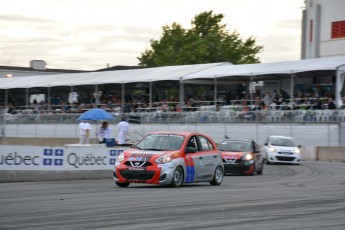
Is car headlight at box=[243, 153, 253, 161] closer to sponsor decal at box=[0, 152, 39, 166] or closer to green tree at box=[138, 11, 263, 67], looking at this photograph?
sponsor decal at box=[0, 152, 39, 166]

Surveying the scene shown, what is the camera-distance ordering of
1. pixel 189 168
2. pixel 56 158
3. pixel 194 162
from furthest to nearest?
pixel 56 158
pixel 194 162
pixel 189 168

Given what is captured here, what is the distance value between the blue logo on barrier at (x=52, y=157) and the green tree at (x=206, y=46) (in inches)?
2501

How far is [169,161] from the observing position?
60.6 ft

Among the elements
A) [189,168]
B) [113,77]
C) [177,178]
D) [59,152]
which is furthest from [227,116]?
[177,178]

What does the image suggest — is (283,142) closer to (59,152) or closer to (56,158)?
(59,152)

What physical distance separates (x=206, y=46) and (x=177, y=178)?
68532 millimetres

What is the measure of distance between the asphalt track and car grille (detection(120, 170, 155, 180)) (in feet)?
0.99

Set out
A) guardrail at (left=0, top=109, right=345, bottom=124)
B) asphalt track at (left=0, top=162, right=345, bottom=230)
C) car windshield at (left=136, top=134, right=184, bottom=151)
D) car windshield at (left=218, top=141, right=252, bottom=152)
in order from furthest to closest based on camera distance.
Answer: guardrail at (left=0, top=109, right=345, bottom=124), car windshield at (left=218, top=141, right=252, bottom=152), car windshield at (left=136, top=134, right=184, bottom=151), asphalt track at (left=0, top=162, right=345, bottom=230)

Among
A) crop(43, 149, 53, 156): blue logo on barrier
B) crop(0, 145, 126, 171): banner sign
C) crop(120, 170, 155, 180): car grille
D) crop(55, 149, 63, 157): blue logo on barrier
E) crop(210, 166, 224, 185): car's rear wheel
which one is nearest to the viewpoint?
crop(120, 170, 155, 180): car grille

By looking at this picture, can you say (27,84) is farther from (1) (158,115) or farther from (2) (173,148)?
(2) (173,148)

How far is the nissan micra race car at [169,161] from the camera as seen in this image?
1834 centimetres

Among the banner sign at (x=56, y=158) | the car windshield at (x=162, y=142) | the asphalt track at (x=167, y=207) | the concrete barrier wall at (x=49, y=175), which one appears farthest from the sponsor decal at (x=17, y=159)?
the car windshield at (x=162, y=142)

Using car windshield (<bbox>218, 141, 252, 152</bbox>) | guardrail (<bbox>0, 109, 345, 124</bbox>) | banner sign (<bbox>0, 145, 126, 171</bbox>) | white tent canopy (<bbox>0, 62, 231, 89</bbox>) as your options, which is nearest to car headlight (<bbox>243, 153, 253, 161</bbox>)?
car windshield (<bbox>218, 141, 252, 152</bbox>)

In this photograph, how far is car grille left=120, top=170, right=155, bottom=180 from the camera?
18.3 metres
